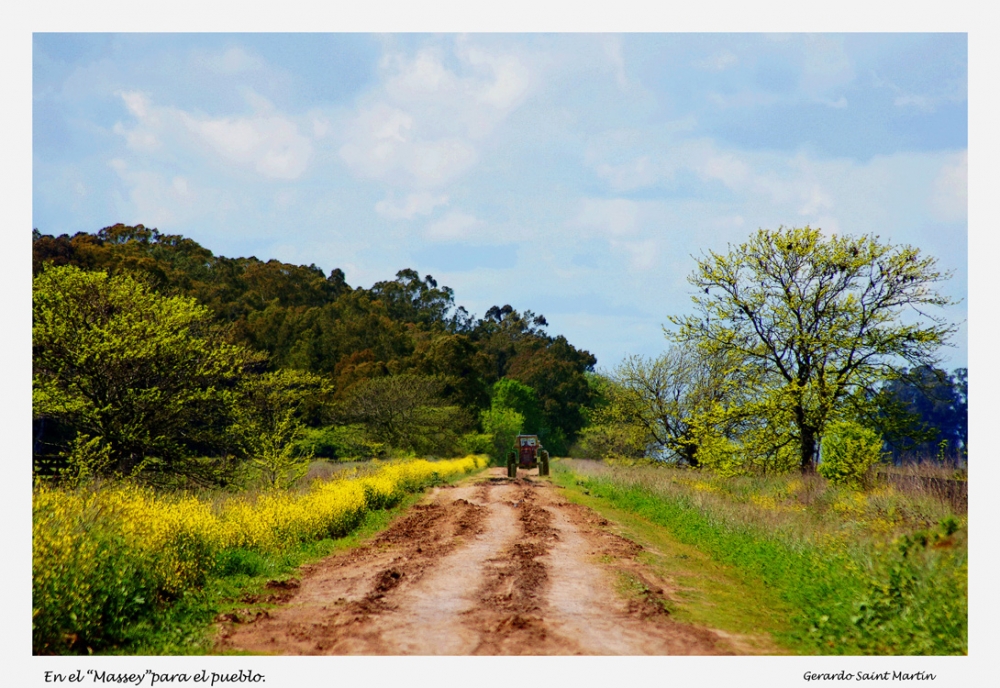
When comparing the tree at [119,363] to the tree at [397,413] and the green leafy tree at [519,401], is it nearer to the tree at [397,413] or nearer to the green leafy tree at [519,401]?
the tree at [397,413]

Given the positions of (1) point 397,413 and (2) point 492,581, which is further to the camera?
(1) point 397,413

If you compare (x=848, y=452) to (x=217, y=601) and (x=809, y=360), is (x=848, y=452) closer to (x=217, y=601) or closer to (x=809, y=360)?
(x=809, y=360)

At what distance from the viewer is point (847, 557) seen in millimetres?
9859

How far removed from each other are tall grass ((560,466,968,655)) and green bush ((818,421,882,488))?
1.79 feet

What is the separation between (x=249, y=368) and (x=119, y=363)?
1681cm

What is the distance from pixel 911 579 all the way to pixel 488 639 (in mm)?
4917

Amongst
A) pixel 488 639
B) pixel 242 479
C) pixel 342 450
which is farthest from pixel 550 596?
pixel 342 450

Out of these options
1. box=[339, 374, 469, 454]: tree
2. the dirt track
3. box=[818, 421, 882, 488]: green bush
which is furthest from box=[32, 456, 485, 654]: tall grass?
box=[339, 374, 469, 454]: tree

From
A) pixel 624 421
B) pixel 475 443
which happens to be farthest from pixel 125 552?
pixel 475 443

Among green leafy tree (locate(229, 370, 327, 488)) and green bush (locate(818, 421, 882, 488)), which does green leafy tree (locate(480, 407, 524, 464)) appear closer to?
green leafy tree (locate(229, 370, 327, 488))

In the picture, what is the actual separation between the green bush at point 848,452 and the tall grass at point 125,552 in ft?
43.0

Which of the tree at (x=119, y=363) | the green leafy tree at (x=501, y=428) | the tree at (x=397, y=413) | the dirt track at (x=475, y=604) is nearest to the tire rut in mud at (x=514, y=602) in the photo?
the dirt track at (x=475, y=604)

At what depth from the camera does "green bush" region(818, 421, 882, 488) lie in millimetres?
17781

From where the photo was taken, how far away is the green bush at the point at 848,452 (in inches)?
700
